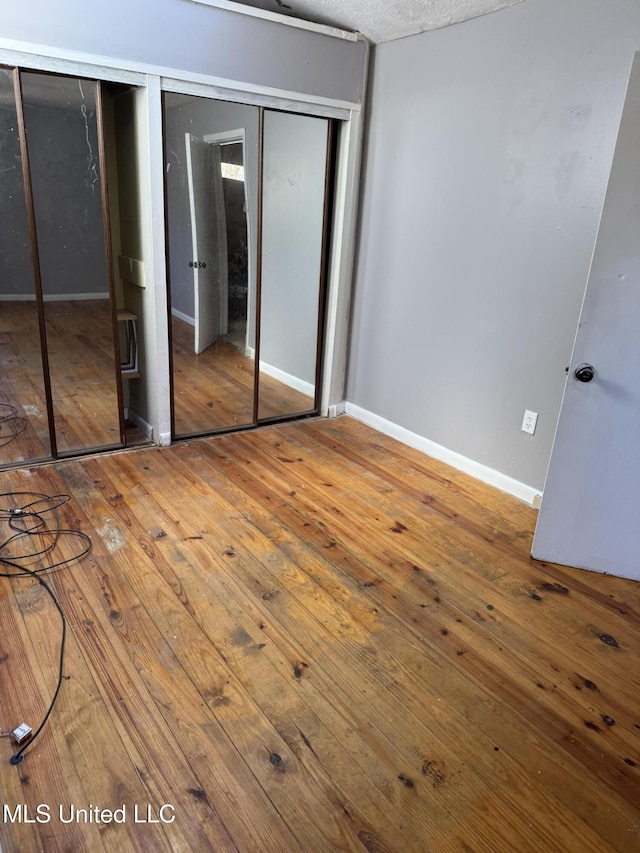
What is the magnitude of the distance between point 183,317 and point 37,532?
1.49m

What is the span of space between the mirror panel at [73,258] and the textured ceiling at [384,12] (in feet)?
4.46

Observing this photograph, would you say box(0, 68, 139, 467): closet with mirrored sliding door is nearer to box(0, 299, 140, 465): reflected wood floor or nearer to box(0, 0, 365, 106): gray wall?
box(0, 299, 140, 465): reflected wood floor

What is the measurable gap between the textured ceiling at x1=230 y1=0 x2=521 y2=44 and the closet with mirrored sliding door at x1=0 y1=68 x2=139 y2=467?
135cm

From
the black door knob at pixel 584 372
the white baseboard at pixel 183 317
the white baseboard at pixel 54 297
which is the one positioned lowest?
the white baseboard at pixel 183 317

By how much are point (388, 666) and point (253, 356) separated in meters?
2.37

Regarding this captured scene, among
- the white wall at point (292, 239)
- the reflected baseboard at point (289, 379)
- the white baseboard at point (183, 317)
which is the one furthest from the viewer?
the reflected baseboard at point (289, 379)

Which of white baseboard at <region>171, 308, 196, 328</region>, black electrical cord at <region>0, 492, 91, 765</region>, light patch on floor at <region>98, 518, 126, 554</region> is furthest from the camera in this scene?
white baseboard at <region>171, 308, 196, 328</region>

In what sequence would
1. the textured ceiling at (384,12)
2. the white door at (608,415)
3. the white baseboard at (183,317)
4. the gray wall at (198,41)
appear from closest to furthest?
1. the white door at (608,415)
2. the gray wall at (198,41)
3. the textured ceiling at (384,12)
4. the white baseboard at (183,317)

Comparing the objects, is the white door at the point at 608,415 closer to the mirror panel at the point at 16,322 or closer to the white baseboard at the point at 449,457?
the white baseboard at the point at 449,457

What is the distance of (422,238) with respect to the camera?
3.51 meters

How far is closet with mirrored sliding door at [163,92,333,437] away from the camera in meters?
3.27

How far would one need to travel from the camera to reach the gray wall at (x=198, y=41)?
2619 mm

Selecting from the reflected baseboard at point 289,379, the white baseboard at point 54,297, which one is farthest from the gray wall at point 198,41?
the reflected baseboard at point 289,379

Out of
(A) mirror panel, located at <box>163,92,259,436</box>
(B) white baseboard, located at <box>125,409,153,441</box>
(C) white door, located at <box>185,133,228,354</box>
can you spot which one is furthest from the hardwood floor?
(C) white door, located at <box>185,133,228,354</box>
